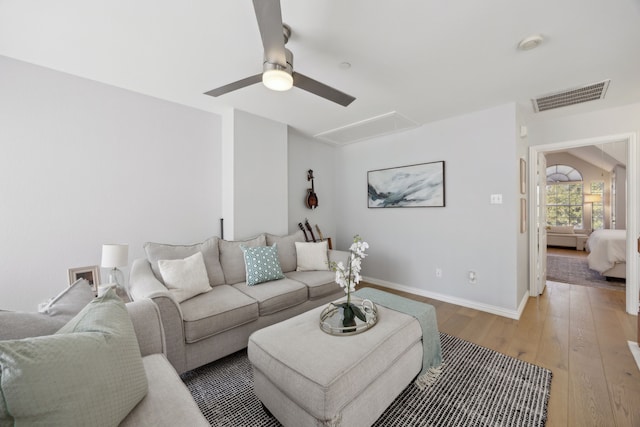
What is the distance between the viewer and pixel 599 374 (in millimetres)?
1864

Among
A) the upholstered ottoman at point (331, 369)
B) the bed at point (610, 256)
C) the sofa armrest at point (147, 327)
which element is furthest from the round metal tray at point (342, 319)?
the bed at point (610, 256)

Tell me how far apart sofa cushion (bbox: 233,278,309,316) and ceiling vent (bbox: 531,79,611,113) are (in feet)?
10.5

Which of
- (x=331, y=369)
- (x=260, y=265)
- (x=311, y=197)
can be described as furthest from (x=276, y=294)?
(x=311, y=197)

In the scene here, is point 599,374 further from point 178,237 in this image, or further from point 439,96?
point 178,237

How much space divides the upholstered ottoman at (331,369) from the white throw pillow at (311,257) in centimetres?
138

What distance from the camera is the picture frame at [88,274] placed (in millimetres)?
2184

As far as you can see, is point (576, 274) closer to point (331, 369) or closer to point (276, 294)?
point (276, 294)

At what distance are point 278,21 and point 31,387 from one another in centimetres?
168

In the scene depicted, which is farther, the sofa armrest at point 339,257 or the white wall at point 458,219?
the sofa armrest at point 339,257

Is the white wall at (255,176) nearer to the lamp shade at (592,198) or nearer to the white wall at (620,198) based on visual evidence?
the white wall at (620,198)

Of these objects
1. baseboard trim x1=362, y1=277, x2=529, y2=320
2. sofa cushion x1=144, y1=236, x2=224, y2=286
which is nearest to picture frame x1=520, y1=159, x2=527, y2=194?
baseboard trim x1=362, y1=277, x2=529, y2=320

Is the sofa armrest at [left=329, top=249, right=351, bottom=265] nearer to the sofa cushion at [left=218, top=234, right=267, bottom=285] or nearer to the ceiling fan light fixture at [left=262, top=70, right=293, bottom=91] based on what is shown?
the sofa cushion at [left=218, top=234, right=267, bottom=285]

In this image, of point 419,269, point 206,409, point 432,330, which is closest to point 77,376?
point 206,409

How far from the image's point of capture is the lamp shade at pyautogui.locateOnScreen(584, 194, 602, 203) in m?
6.87
